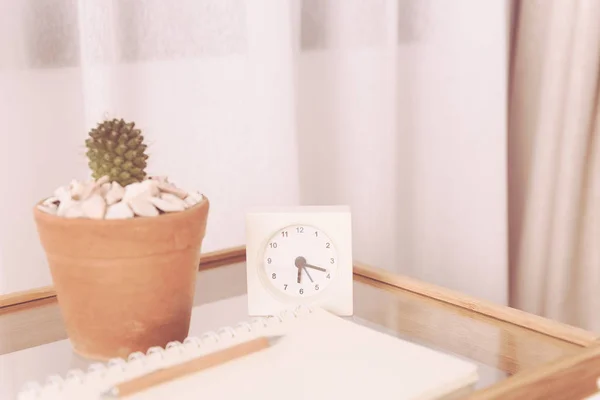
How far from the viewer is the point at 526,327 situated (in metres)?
0.82

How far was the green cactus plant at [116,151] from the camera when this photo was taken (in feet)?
2.42

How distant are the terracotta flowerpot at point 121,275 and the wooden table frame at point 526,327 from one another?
20 cm

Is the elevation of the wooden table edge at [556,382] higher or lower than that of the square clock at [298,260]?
lower

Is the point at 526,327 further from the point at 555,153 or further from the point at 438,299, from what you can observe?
the point at 555,153

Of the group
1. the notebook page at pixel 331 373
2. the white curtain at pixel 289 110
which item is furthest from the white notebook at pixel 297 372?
the white curtain at pixel 289 110

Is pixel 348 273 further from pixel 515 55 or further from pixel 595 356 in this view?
pixel 515 55

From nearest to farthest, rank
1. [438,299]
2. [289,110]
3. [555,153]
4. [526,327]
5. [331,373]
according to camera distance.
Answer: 1. [331,373]
2. [526,327]
3. [438,299]
4. [289,110]
5. [555,153]

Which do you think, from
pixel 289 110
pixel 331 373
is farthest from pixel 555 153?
pixel 331 373

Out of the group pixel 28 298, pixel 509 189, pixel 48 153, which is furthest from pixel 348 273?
pixel 509 189

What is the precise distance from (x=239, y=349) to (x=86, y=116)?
532mm

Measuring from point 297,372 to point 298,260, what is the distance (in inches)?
9.7

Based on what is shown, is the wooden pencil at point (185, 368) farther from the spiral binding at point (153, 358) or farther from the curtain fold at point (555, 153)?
the curtain fold at point (555, 153)

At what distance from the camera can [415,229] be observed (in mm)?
1436

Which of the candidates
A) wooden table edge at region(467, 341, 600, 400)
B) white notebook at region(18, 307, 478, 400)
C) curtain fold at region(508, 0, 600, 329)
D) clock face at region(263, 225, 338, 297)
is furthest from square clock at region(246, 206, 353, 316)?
curtain fold at region(508, 0, 600, 329)
